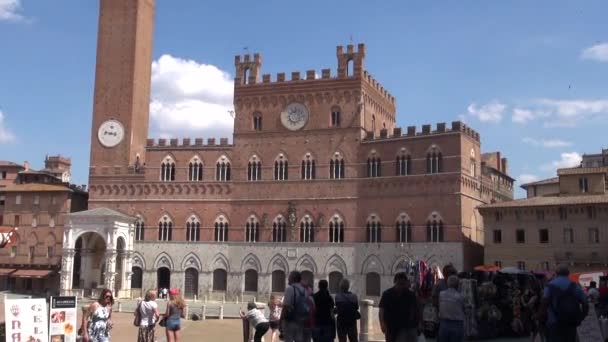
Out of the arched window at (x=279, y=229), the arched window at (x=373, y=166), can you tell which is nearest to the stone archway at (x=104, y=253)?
the arched window at (x=279, y=229)

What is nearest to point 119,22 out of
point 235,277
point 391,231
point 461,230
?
point 235,277

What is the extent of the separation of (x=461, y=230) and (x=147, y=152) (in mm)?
24095

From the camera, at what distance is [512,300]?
1952cm

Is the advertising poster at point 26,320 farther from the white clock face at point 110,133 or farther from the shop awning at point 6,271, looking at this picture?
the shop awning at point 6,271

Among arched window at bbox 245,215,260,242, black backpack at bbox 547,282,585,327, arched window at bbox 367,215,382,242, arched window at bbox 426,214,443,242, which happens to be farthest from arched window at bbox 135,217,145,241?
black backpack at bbox 547,282,585,327

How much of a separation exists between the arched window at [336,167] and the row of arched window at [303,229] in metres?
2.81

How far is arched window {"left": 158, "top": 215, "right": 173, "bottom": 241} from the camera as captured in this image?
49594mm

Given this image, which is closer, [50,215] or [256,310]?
[256,310]

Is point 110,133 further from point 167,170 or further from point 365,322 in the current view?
point 365,322

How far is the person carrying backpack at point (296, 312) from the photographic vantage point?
11.5m

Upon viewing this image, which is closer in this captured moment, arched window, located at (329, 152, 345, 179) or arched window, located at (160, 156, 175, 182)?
arched window, located at (329, 152, 345, 179)

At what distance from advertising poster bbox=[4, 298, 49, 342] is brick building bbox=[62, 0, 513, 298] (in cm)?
3238

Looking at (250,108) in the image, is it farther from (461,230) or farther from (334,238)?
(461,230)

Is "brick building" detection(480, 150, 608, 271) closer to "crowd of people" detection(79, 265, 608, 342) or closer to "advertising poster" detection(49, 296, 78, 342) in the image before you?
"crowd of people" detection(79, 265, 608, 342)
